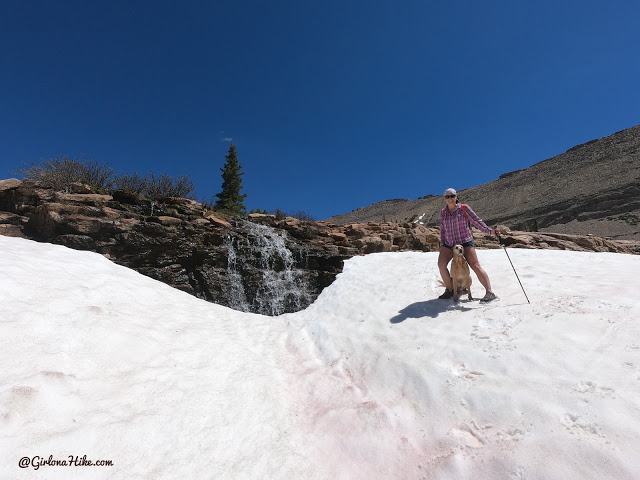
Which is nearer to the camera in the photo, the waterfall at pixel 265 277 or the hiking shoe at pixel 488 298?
the hiking shoe at pixel 488 298

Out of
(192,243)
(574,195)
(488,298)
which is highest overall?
(574,195)

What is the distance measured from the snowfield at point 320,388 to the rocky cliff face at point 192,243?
3.38 metres

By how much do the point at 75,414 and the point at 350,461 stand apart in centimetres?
252

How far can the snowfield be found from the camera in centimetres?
250

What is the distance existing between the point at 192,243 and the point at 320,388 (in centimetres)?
767

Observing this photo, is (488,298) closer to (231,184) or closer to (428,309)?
(428,309)

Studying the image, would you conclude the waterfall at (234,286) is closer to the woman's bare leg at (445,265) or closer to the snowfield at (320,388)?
the snowfield at (320,388)

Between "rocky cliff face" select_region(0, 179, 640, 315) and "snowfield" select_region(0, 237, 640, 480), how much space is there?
11.1 feet

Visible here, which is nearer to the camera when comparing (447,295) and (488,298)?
(488,298)

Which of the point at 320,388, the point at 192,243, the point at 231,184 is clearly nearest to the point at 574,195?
the point at 231,184

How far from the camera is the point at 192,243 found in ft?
34.0

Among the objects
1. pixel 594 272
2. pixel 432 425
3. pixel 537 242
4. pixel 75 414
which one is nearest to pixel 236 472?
pixel 75 414

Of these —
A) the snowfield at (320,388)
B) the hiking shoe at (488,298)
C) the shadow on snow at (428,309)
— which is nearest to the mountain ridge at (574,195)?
the shadow on snow at (428,309)

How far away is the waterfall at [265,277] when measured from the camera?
33.5 ft
